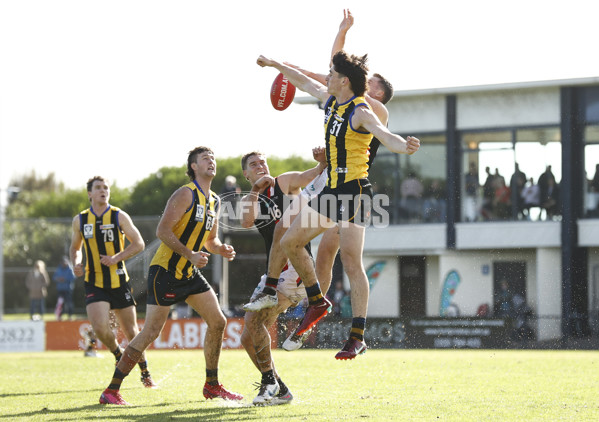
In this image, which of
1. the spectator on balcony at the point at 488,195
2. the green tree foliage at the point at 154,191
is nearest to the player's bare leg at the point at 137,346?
the spectator on balcony at the point at 488,195

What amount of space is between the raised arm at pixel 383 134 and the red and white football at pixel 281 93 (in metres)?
2.03

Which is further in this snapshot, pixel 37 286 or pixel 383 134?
pixel 37 286

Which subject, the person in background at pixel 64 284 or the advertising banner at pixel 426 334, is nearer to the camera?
the advertising banner at pixel 426 334

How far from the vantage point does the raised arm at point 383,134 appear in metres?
7.53

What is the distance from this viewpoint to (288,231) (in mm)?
8648

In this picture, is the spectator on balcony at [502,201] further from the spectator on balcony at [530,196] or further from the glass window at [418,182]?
the glass window at [418,182]

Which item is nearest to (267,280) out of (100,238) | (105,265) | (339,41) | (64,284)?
(339,41)

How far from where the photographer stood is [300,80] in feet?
30.5

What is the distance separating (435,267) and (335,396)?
68.7ft

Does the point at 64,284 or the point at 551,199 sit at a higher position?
the point at 551,199

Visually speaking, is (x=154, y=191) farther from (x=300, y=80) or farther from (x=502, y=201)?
(x=300, y=80)

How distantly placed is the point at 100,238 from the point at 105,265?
386 mm

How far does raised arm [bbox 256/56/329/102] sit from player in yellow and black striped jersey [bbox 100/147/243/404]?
1146 millimetres

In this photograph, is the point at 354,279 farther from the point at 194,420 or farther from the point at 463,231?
the point at 463,231
